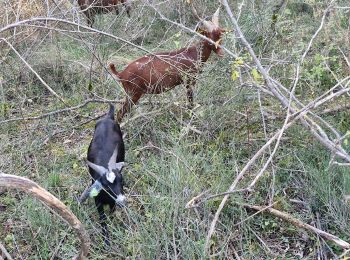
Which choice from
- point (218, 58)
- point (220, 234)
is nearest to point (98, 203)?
point (220, 234)

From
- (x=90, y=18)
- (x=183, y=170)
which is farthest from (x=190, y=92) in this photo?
(x=90, y=18)

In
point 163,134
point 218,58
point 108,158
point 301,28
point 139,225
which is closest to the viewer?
point 139,225

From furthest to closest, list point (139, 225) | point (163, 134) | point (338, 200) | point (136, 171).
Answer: point (163, 134) < point (136, 171) < point (338, 200) < point (139, 225)

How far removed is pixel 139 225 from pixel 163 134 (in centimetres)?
147

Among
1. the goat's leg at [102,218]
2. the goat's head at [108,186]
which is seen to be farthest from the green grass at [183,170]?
the goat's head at [108,186]

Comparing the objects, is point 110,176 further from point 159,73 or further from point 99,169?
point 159,73

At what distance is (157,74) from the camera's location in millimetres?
5074

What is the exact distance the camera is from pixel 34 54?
663 cm

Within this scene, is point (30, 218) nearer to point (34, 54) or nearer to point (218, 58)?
point (218, 58)

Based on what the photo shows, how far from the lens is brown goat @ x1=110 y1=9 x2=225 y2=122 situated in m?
5.05

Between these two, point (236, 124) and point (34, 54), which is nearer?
point (236, 124)

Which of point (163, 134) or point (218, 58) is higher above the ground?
point (218, 58)

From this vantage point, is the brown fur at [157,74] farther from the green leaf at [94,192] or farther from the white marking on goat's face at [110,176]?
the green leaf at [94,192]

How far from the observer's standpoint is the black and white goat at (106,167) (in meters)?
3.75
